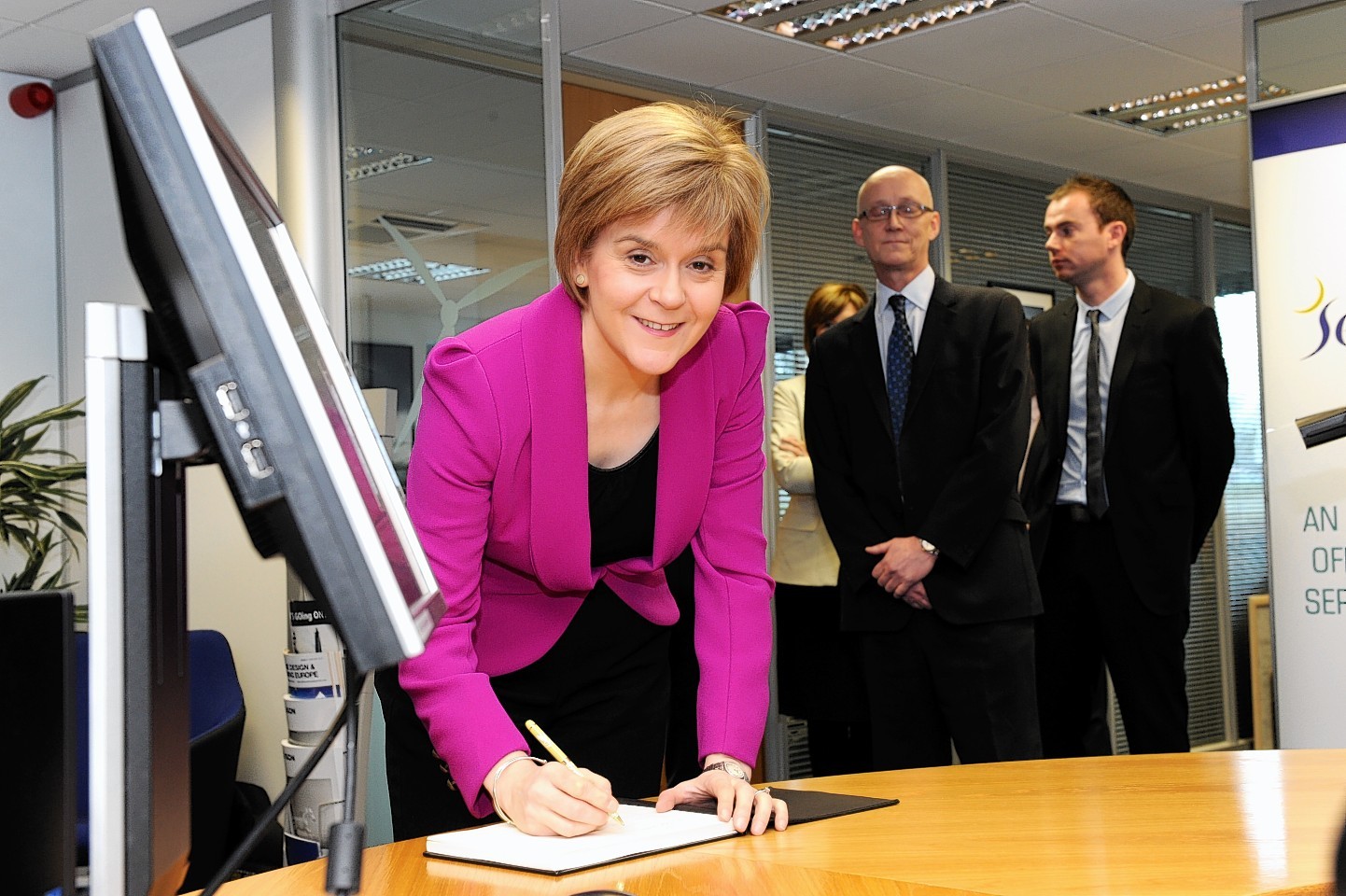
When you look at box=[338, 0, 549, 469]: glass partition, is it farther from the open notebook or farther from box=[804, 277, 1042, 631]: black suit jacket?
the open notebook

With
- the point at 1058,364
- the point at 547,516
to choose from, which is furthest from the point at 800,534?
the point at 547,516

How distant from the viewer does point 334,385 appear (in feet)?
2.66

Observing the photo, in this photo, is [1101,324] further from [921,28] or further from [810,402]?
[921,28]

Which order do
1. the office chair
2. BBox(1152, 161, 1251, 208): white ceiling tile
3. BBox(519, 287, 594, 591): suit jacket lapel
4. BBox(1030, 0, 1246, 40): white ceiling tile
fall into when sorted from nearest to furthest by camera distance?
BBox(519, 287, 594, 591): suit jacket lapel
the office chair
BBox(1030, 0, 1246, 40): white ceiling tile
BBox(1152, 161, 1251, 208): white ceiling tile

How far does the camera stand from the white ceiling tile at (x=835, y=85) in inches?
213

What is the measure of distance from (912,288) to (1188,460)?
107cm

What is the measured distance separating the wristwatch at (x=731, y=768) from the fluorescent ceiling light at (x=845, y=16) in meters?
3.49

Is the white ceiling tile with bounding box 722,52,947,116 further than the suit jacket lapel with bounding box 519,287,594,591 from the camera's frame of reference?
Yes

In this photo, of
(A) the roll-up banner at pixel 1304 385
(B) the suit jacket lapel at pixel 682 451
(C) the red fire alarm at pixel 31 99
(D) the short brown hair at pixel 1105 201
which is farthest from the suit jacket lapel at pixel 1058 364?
(C) the red fire alarm at pixel 31 99

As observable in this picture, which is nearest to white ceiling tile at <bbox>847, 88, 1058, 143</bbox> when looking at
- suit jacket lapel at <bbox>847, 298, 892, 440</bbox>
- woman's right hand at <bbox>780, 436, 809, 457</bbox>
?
woman's right hand at <bbox>780, 436, 809, 457</bbox>

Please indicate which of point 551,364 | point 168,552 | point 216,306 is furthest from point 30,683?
point 551,364

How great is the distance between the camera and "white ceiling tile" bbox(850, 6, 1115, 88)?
4957 millimetres

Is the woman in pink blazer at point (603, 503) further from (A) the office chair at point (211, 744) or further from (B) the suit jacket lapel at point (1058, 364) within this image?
(B) the suit jacket lapel at point (1058, 364)

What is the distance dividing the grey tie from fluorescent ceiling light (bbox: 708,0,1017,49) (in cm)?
136
